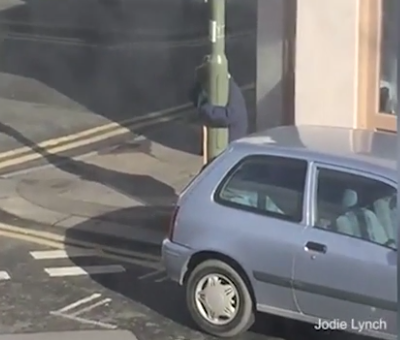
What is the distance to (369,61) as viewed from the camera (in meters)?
13.1

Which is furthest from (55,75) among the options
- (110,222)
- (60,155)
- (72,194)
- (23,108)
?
(110,222)

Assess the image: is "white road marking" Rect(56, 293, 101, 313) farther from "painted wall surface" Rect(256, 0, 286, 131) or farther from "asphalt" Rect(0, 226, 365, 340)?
"painted wall surface" Rect(256, 0, 286, 131)

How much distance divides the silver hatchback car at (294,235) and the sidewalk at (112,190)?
3207mm

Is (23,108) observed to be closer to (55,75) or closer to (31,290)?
(55,75)

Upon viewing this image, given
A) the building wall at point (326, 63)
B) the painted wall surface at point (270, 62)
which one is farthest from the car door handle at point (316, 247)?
the painted wall surface at point (270, 62)

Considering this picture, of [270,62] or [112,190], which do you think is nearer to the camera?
[270,62]

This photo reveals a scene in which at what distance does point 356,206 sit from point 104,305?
8.81ft

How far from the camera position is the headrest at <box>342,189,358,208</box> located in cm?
824

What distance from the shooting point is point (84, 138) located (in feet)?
58.7

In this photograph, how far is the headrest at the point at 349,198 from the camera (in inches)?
324

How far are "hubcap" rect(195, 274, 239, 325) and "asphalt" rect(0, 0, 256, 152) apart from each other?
8.72m

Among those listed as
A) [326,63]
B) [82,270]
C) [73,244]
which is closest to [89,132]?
[326,63]

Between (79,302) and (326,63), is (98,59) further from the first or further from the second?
(79,302)

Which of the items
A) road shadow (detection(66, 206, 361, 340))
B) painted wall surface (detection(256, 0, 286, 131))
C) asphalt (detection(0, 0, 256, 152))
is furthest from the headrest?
asphalt (detection(0, 0, 256, 152))
